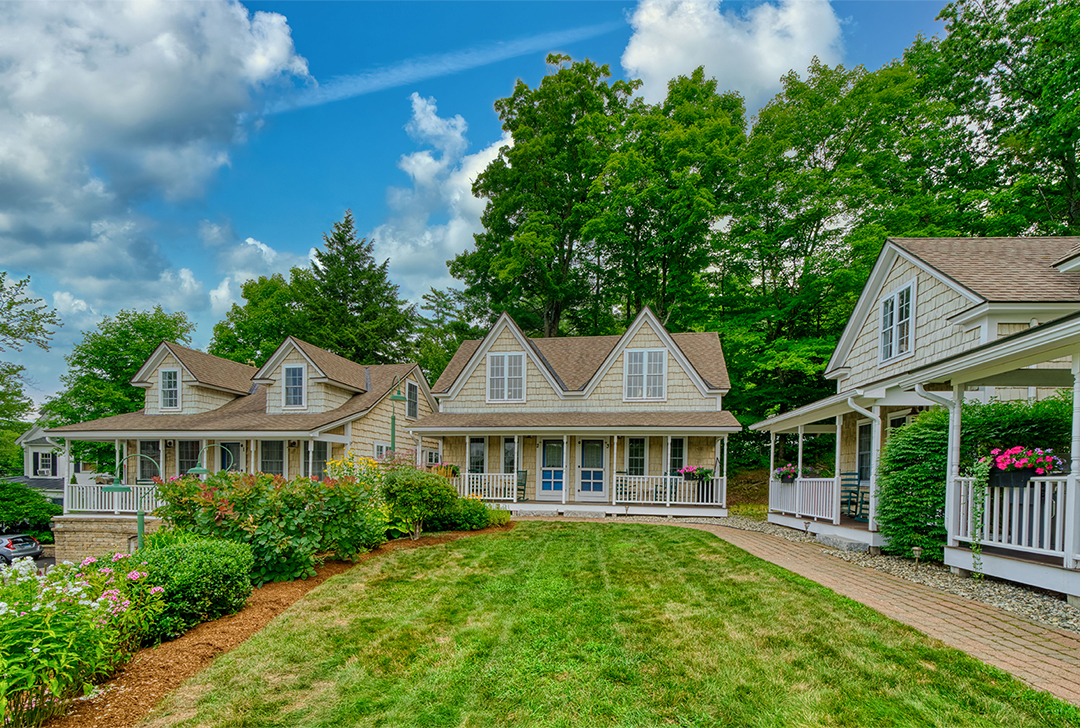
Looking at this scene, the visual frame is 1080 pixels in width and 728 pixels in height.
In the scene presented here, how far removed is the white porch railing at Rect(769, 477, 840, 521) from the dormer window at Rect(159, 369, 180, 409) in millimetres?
21669

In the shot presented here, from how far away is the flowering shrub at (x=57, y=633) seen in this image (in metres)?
3.18

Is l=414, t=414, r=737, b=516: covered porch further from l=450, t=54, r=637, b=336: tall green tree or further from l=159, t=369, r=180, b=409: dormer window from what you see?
l=450, t=54, r=637, b=336: tall green tree

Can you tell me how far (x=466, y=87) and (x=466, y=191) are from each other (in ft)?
60.5

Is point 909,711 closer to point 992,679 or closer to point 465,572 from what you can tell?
point 992,679

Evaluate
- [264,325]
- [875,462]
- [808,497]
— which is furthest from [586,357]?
[264,325]

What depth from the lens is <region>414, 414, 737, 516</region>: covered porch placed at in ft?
51.6

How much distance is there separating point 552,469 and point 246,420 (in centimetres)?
1107

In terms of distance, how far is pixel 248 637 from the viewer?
4887mm

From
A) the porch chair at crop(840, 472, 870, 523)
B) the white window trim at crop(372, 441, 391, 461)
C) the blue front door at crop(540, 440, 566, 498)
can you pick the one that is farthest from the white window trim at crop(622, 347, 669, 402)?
the white window trim at crop(372, 441, 391, 461)

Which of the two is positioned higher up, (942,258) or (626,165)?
(626,165)

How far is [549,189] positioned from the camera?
95.8 feet

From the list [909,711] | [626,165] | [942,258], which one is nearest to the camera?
[909,711]

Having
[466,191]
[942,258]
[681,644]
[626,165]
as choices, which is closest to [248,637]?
[681,644]

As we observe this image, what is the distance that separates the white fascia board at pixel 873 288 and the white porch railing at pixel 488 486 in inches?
409
